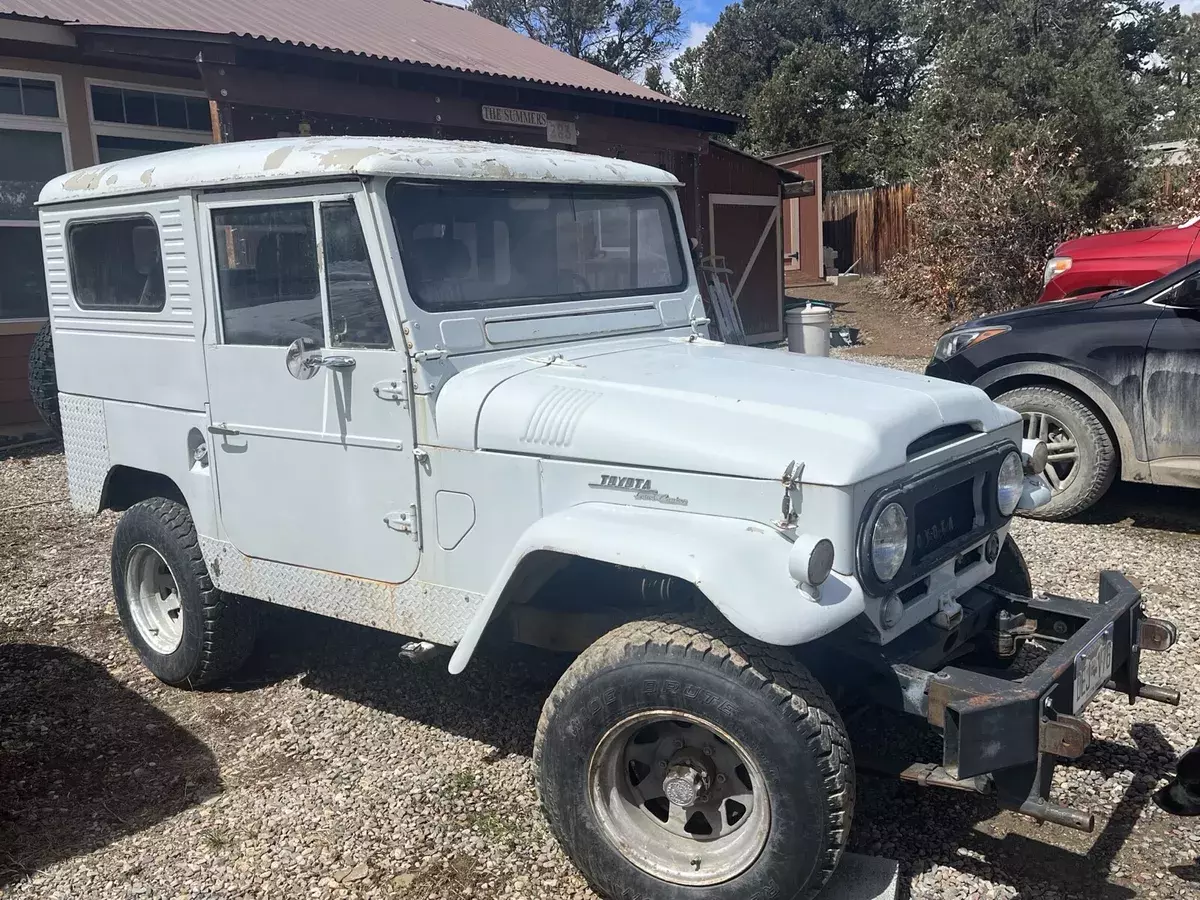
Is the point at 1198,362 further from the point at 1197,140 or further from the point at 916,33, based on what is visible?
the point at 916,33

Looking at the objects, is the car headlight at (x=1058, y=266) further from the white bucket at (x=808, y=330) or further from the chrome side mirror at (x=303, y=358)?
the chrome side mirror at (x=303, y=358)

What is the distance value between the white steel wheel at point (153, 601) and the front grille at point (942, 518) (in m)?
3.16

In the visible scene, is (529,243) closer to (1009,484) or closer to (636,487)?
(636,487)

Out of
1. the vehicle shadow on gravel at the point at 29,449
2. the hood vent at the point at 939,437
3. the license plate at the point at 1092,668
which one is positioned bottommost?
the vehicle shadow on gravel at the point at 29,449

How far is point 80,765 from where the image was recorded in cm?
398

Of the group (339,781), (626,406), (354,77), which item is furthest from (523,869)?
(354,77)

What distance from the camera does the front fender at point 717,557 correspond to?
8.55 feet

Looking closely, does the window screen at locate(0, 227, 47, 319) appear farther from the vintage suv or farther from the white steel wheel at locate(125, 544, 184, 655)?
the white steel wheel at locate(125, 544, 184, 655)

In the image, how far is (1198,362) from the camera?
568cm

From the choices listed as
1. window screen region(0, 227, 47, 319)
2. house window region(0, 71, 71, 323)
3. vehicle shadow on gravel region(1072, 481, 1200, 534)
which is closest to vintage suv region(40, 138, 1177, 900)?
vehicle shadow on gravel region(1072, 481, 1200, 534)

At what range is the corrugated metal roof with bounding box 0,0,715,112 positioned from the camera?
9344 mm

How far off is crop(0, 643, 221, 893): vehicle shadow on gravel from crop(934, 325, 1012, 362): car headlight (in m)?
4.85

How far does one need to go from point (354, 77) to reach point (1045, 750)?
9003 millimetres

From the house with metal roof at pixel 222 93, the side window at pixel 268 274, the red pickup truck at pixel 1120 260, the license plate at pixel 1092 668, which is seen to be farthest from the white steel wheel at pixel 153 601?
the red pickup truck at pixel 1120 260
